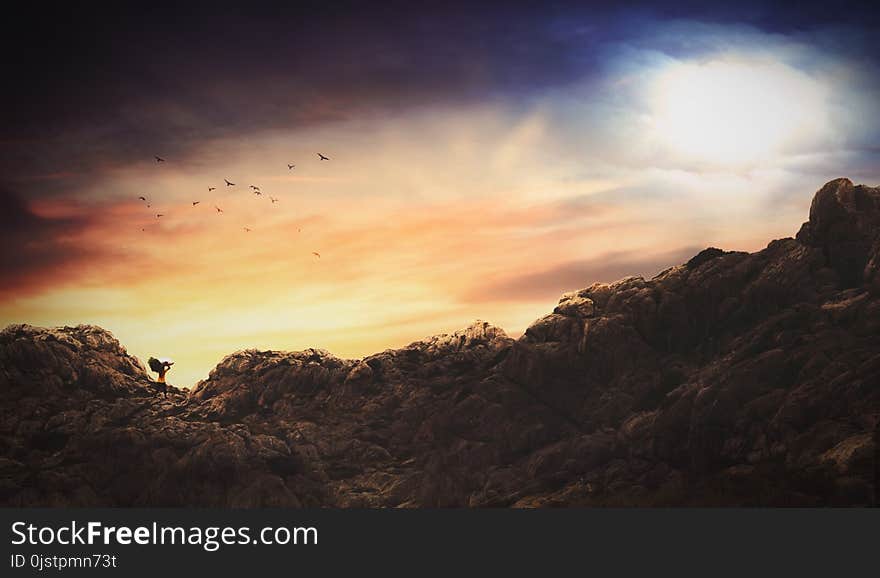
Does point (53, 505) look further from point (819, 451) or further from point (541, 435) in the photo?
point (819, 451)

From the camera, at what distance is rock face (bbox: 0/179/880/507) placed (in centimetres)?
8712

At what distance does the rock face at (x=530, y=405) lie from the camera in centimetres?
8712

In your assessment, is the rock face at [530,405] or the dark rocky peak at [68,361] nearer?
the rock face at [530,405]

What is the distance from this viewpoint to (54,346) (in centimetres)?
9888

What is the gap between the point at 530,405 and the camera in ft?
310

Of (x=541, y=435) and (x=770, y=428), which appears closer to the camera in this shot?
(x=770, y=428)

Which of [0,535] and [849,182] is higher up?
[849,182]

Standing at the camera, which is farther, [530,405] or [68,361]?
[68,361]

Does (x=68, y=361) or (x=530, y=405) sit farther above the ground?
(x=68, y=361)

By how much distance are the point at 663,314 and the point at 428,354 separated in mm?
18547

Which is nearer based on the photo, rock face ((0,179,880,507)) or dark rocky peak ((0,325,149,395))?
rock face ((0,179,880,507))

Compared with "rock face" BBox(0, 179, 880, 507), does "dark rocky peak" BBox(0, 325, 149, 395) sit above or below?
above

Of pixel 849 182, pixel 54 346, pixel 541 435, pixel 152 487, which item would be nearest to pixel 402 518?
pixel 541 435

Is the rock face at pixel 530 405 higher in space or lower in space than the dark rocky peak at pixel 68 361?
lower
